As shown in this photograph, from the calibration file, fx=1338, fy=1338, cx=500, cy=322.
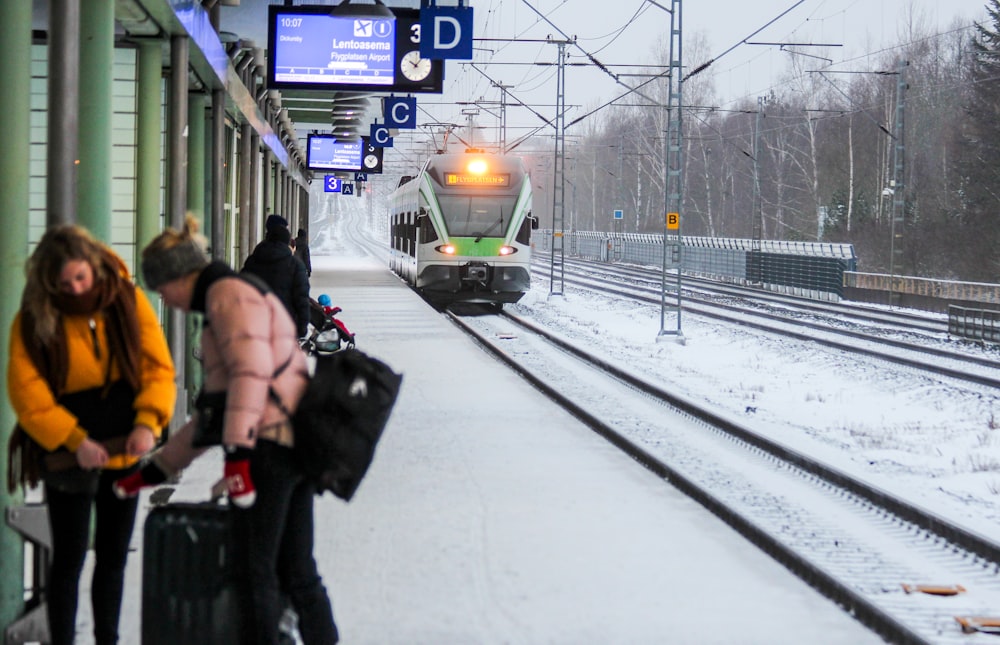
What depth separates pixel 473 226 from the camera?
25.0 m

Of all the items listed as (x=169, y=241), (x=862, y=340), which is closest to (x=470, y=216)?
(x=862, y=340)

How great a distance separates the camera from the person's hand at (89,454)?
400 cm

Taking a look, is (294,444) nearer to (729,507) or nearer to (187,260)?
(187,260)

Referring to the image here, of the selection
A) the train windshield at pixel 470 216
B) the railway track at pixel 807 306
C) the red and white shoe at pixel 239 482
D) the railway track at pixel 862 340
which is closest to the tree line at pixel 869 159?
the railway track at pixel 807 306

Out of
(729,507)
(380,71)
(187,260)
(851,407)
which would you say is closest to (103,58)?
(187,260)

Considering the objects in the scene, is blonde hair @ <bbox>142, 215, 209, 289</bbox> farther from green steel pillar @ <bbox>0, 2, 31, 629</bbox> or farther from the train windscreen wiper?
the train windscreen wiper

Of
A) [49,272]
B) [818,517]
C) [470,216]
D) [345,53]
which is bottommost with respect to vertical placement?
[818,517]

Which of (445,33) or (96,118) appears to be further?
(445,33)

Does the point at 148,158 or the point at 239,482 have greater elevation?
the point at 148,158

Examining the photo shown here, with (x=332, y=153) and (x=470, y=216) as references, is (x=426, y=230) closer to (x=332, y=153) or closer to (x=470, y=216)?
(x=470, y=216)

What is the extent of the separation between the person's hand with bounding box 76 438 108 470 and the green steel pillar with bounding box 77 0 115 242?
2.55m

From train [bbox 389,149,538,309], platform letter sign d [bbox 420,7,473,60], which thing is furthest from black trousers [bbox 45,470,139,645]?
train [bbox 389,149,538,309]

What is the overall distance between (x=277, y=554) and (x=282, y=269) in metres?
4.96

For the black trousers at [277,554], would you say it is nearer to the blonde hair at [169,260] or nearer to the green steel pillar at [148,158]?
the blonde hair at [169,260]
